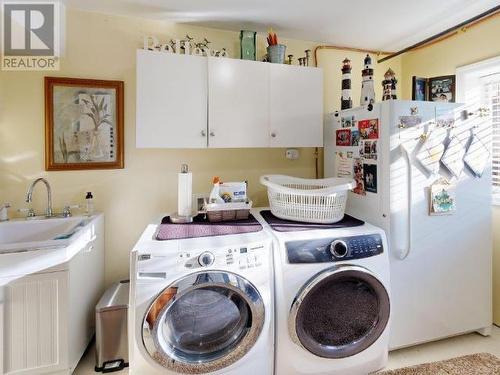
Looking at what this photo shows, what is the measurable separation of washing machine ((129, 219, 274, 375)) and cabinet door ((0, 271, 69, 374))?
450mm

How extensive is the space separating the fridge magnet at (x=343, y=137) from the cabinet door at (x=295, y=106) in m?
0.13

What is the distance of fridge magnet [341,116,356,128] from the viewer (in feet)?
6.66

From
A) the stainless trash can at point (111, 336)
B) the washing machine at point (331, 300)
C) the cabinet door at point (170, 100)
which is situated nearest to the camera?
the washing machine at point (331, 300)

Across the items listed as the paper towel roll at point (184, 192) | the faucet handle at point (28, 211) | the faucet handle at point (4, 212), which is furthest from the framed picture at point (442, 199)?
the faucet handle at point (4, 212)

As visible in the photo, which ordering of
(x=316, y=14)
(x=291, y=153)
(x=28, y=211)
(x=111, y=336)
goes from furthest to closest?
(x=291, y=153), (x=316, y=14), (x=28, y=211), (x=111, y=336)

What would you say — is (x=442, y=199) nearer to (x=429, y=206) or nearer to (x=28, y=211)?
(x=429, y=206)

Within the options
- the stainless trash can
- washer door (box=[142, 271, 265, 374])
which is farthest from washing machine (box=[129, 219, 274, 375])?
the stainless trash can

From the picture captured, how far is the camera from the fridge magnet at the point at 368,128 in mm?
1807

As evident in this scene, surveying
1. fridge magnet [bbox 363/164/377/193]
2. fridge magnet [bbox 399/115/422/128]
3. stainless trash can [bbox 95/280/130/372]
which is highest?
fridge magnet [bbox 399/115/422/128]

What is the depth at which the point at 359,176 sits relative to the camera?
198 centimetres

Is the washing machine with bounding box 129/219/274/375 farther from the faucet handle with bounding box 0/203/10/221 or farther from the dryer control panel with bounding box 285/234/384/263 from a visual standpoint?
the faucet handle with bounding box 0/203/10/221

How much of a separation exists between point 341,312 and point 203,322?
2.55 ft

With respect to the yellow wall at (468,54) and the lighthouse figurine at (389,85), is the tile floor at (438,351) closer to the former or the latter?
the yellow wall at (468,54)

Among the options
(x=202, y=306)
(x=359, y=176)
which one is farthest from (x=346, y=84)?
(x=202, y=306)
